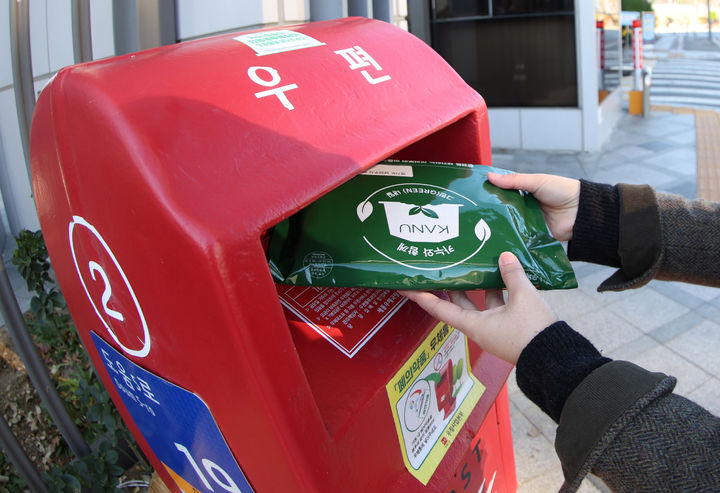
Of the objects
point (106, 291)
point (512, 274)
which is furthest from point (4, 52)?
point (512, 274)

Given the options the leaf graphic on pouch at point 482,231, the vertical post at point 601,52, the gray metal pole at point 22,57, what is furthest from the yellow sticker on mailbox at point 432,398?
the vertical post at point 601,52

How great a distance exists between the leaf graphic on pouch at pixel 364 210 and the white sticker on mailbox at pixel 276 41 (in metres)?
0.31

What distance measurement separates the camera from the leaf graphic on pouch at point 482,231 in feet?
3.62

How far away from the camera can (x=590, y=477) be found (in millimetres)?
2268

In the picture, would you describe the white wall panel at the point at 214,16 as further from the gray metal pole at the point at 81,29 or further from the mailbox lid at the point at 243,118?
the mailbox lid at the point at 243,118

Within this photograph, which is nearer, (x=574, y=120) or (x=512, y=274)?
(x=512, y=274)

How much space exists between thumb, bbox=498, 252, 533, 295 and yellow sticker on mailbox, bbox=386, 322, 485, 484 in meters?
0.23

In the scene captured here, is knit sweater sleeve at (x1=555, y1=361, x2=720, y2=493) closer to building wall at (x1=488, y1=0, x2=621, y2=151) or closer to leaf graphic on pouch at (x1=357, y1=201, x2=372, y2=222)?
leaf graphic on pouch at (x1=357, y1=201, x2=372, y2=222)

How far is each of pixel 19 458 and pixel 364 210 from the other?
1069 millimetres

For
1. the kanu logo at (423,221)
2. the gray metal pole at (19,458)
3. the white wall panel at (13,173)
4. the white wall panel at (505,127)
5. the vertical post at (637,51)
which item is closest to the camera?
the kanu logo at (423,221)

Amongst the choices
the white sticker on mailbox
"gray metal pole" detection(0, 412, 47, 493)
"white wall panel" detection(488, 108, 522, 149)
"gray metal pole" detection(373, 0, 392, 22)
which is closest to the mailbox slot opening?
the white sticker on mailbox

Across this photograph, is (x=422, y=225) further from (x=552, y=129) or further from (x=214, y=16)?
(x=552, y=129)

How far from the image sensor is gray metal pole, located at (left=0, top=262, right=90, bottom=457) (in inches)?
55.1

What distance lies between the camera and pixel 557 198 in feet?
4.64
